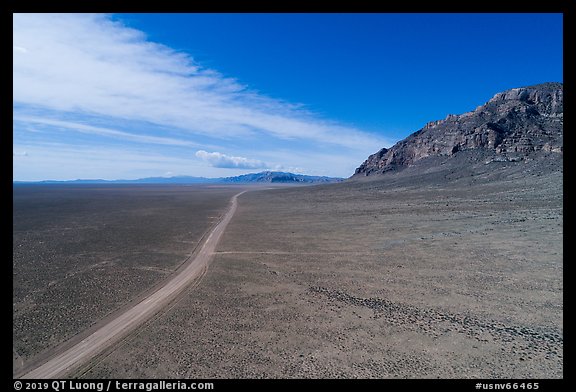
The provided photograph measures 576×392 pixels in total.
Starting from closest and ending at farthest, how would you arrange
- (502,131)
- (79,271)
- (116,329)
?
1. (116,329)
2. (79,271)
3. (502,131)

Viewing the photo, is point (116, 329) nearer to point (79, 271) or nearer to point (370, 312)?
point (79, 271)

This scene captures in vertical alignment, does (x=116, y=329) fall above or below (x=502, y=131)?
below

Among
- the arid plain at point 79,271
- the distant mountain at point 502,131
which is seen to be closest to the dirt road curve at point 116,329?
the arid plain at point 79,271

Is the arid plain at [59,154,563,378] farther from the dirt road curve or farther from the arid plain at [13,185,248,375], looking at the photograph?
the arid plain at [13,185,248,375]

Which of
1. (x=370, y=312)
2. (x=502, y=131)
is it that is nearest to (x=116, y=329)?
(x=370, y=312)

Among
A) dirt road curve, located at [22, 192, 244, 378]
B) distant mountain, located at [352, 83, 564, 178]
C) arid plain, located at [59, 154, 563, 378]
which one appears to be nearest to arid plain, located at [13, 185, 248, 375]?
dirt road curve, located at [22, 192, 244, 378]

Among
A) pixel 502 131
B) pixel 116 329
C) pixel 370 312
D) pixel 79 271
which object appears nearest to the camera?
pixel 116 329
